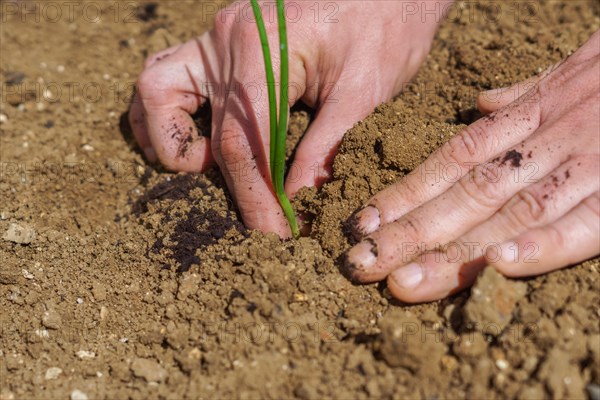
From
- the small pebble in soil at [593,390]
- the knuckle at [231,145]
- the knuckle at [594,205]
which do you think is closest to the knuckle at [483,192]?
the knuckle at [594,205]

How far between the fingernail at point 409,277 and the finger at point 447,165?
0.62 feet

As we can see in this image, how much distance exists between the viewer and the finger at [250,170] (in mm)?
1812

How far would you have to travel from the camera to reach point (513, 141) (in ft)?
5.64

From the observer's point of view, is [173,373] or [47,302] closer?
[173,373]

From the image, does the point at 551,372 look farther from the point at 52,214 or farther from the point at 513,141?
the point at 52,214

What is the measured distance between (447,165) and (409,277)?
1.34ft

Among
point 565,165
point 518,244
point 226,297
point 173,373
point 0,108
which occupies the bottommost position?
point 0,108

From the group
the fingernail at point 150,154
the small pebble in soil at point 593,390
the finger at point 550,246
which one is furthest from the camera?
the fingernail at point 150,154

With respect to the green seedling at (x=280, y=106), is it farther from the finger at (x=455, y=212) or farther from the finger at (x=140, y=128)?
the finger at (x=140, y=128)

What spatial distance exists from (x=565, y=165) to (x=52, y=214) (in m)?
1.73

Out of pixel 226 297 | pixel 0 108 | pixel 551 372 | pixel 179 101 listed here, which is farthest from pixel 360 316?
pixel 0 108

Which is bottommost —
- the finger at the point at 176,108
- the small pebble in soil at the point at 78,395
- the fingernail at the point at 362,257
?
the small pebble in soil at the point at 78,395

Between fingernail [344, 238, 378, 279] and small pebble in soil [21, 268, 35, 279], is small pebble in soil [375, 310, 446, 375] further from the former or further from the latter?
small pebble in soil [21, 268, 35, 279]

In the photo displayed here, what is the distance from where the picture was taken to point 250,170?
1.82m
